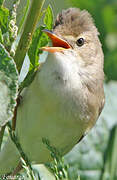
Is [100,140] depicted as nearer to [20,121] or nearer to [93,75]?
[93,75]

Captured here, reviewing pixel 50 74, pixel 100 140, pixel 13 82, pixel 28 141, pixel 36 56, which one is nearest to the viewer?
pixel 13 82

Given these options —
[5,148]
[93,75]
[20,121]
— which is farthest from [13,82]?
[5,148]

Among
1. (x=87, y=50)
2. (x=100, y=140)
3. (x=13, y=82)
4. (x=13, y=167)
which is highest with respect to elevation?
(x=13, y=82)

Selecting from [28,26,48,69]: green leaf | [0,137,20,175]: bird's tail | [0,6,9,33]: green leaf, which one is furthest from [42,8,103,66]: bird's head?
[0,137,20,175]: bird's tail

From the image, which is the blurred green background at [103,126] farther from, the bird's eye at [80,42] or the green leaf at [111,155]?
the bird's eye at [80,42]

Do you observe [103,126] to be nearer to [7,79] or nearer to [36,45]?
[36,45]

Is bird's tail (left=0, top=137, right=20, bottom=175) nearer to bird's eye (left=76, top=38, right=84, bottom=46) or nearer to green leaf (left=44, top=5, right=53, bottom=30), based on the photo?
bird's eye (left=76, top=38, right=84, bottom=46)
